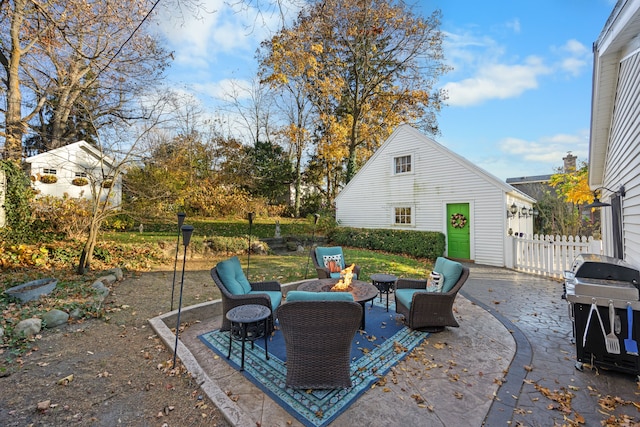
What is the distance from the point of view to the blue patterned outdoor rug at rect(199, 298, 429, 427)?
2482 millimetres

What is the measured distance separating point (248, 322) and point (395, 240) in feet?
32.0

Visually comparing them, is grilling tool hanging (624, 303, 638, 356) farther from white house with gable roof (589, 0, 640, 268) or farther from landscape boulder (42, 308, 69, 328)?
landscape boulder (42, 308, 69, 328)

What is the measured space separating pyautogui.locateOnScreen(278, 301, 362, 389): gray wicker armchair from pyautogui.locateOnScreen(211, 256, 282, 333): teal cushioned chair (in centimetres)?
A: 123

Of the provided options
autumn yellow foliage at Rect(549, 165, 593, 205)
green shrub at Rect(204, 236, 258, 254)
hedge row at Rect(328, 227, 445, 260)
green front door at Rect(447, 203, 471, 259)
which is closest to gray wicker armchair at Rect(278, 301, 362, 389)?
green shrub at Rect(204, 236, 258, 254)

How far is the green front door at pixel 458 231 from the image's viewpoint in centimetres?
1022

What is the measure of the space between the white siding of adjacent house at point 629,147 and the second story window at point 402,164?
713 centimetres

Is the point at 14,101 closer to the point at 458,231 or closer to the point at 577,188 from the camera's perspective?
the point at 458,231

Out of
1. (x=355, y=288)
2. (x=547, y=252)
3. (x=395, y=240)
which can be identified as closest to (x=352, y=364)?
(x=355, y=288)

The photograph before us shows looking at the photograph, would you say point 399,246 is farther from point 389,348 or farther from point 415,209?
point 389,348

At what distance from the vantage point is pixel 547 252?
7.76 meters

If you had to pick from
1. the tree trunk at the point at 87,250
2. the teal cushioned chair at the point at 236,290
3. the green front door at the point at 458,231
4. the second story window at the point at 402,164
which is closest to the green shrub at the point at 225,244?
the tree trunk at the point at 87,250

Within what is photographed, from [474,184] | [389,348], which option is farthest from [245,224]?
[389,348]

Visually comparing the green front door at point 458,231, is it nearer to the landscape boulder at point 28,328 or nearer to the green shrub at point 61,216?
the landscape boulder at point 28,328

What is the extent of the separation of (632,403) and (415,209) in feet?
31.3
